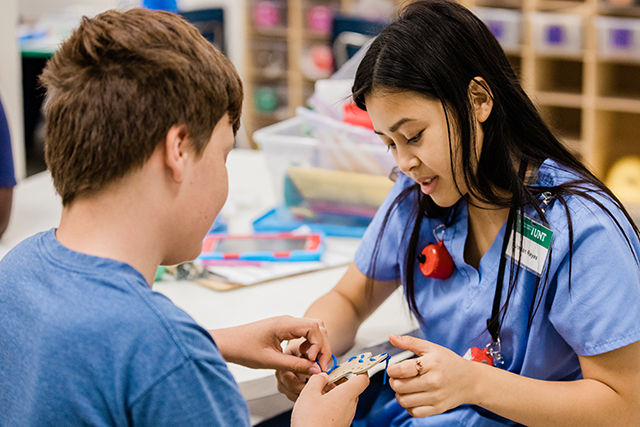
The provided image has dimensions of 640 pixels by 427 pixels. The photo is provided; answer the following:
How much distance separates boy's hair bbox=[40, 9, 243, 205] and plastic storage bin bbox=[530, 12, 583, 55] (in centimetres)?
273

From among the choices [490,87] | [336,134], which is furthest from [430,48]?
[336,134]

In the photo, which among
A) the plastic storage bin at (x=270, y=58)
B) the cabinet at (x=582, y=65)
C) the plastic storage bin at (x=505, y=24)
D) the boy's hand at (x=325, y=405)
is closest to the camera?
the boy's hand at (x=325, y=405)

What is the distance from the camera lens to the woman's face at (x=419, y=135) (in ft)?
2.71

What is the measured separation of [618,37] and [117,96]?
2.80 m

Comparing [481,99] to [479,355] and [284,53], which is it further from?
[284,53]

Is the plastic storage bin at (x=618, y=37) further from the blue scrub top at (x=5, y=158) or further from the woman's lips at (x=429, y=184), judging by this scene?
the blue scrub top at (x=5, y=158)

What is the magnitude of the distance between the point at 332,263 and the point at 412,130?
53 cm

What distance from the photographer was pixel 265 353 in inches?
34.3

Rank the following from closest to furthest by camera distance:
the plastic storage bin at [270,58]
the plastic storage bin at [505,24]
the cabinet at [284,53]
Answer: the plastic storage bin at [505,24] < the cabinet at [284,53] < the plastic storage bin at [270,58]

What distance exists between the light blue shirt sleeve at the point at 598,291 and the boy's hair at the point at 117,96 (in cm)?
50

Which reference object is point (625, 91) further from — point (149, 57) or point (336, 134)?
point (149, 57)

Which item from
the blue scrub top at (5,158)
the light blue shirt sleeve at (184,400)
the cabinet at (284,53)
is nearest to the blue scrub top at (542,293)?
the light blue shirt sleeve at (184,400)

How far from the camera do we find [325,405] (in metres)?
0.72

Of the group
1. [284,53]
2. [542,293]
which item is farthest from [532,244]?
[284,53]
